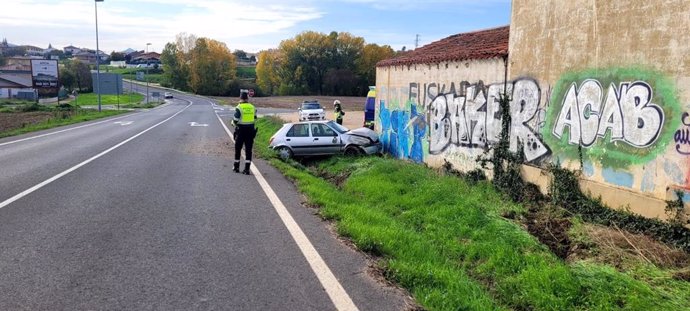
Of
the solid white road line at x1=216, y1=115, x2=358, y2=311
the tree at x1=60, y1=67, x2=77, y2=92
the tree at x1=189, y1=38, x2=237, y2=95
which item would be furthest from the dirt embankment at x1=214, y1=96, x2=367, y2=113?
the solid white road line at x1=216, y1=115, x2=358, y2=311

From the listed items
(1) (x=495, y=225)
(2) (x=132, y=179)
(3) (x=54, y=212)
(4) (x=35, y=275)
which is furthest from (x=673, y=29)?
(2) (x=132, y=179)

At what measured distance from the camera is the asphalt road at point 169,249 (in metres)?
3.99

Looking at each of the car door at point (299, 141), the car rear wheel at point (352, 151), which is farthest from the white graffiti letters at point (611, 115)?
the car door at point (299, 141)

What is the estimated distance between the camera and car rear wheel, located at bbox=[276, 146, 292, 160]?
14.7 metres

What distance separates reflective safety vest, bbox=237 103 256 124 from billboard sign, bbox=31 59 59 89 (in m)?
70.5

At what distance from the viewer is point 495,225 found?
23.0 feet

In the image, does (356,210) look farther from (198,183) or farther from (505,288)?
(198,183)

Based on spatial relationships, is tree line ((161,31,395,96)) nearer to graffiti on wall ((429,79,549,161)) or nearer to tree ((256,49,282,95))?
tree ((256,49,282,95))

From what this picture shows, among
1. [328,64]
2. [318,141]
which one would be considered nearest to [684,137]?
[318,141]

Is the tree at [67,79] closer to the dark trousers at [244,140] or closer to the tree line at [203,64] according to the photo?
the tree line at [203,64]

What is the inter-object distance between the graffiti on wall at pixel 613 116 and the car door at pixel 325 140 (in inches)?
284

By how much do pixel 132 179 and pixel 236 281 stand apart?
19.7 ft

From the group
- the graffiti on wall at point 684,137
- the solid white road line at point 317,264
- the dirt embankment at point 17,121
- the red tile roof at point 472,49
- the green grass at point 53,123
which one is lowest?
the dirt embankment at point 17,121

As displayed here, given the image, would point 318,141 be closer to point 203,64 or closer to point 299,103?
point 299,103
